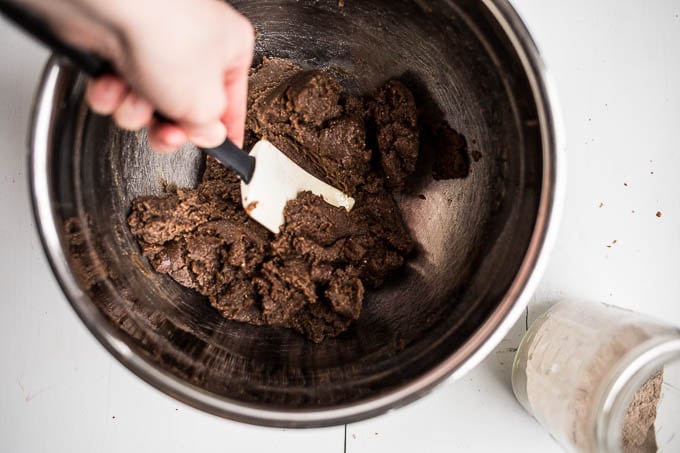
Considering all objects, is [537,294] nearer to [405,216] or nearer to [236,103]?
[405,216]

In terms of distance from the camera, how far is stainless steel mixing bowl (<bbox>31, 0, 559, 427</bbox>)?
1.31 metres

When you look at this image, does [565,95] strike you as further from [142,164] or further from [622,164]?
[142,164]

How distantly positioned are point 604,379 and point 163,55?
1.44 meters

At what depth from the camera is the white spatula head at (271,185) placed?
1677 mm

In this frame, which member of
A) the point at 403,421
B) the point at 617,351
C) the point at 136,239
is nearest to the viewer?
the point at 617,351

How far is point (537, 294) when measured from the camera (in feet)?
6.03

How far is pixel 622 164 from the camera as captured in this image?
189 centimetres

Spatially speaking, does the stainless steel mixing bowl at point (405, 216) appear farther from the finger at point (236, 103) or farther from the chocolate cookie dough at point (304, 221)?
the finger at point (236, 103)

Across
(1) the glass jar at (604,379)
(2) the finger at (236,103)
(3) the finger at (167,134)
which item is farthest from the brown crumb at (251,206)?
(1) the glass jar at (604,379)

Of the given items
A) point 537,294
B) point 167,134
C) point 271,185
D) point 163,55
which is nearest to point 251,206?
point 271,185

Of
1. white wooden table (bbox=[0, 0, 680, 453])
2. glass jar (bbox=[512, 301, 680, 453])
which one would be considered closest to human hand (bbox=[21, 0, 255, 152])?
white wooden table (bbox=[0, 0, 680, 453])

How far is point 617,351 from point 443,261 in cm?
58

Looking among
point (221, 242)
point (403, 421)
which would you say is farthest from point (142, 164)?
point (403, 421)

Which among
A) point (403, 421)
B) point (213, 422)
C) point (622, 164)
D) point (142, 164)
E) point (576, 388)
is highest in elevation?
point (622, 164)
